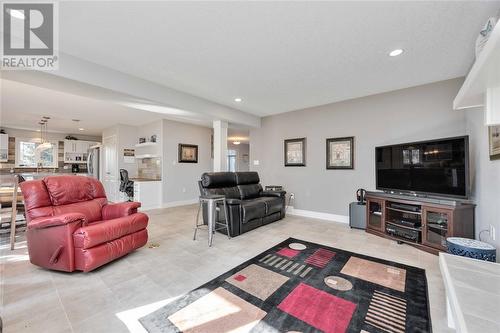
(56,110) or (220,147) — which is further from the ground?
(56,110)

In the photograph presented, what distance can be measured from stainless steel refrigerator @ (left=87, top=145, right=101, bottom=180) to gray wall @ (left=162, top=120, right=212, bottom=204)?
323 cm

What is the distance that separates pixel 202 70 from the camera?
2.93m

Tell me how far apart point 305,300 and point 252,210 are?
1.88m

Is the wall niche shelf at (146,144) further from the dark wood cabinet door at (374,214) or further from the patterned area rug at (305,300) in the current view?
the dark wood cabinet door at (374,214)

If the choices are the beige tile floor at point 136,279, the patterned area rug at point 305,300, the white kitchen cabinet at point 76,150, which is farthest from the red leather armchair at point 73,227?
the white kitchen cabinet at point 76,150

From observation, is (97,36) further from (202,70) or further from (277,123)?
(277,123)

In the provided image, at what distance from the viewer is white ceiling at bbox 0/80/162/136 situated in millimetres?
3746

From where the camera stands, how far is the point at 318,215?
4660 millimetres

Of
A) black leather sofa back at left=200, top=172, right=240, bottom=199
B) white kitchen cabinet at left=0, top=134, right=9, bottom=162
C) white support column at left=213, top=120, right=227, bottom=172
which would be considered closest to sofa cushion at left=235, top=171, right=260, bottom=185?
black leather sofa back at left=200, top=172, right=240, bottom=199

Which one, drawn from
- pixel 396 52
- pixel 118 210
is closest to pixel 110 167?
pixel 118 210

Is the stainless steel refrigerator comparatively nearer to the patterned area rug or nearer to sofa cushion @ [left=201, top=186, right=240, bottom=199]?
sofa cushion @ [left=201, top=186, right=240, bottom=199]

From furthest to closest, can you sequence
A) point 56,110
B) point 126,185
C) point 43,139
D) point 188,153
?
point 43,139 → point 188,153 → point 126,185 → point 56,110

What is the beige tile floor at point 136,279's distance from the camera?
1.55 metres

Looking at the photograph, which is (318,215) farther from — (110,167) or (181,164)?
(110,167)
